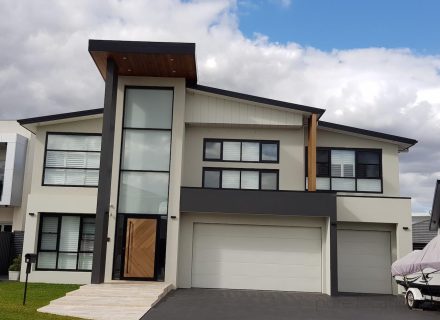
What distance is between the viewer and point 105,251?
54.1ft

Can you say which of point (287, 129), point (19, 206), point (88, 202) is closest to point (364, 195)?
point (287, 129)

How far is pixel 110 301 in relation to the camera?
42.0 feet

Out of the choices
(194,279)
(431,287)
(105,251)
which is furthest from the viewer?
(194,279)

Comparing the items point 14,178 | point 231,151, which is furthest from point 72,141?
point 231,151

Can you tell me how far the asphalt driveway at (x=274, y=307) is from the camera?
11891 mm

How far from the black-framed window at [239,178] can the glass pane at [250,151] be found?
0.46 metres

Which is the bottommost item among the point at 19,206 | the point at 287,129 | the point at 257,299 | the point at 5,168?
the point at 257,299

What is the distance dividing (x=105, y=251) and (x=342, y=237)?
333 inches

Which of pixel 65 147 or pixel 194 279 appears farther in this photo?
pixel 65 147

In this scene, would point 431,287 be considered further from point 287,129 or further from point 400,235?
point 287,129

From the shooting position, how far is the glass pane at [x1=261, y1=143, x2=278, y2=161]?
18.9m

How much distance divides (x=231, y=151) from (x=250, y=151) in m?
0.72

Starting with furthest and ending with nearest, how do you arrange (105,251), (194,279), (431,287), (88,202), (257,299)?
1. (88,202)
2. (194,279)
3. (105,251)
4. (257,299)
5. (431,287)

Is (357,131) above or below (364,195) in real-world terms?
above
